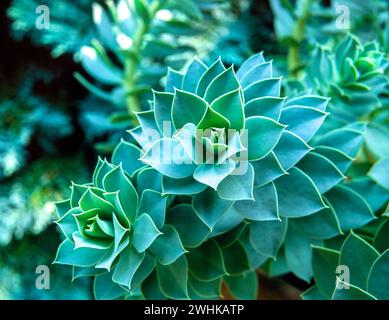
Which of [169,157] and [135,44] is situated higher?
[135,44]

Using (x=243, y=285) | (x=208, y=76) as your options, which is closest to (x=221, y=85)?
(x=208, y=76)

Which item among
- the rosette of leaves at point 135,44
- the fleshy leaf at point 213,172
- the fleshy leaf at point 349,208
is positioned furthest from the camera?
the rosette of leaves at point 135,44

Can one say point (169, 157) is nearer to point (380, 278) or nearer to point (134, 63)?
point (380, 278)

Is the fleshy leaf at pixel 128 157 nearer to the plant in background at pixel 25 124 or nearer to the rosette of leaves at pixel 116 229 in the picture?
the rosette of leaves at pixel 116 229

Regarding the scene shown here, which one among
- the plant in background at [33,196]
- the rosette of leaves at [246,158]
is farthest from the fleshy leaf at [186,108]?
the plant in background at [33,196]

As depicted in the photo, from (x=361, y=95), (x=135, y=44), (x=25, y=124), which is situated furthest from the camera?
(x=25, y=124)

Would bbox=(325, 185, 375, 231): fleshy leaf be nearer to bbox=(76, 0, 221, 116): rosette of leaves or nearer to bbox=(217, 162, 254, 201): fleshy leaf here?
bbox=(217, 162, 254, 201): fleshy leaf

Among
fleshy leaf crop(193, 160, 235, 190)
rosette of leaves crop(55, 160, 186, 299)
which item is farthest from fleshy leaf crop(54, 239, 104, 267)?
fleshy leaf crop(193, 160, 235, 190)
